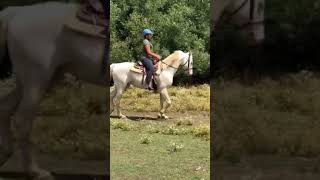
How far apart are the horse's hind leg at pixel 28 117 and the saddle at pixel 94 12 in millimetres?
560

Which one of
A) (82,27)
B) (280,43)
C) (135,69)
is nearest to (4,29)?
(82,27)

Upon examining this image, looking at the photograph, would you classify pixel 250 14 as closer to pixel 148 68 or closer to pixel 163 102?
pixel 148 68

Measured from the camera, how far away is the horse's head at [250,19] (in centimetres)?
423

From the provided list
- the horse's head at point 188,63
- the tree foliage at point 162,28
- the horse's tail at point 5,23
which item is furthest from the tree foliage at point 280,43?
the tree foliage at point 162,28

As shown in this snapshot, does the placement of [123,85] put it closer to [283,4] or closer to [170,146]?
[170,146]

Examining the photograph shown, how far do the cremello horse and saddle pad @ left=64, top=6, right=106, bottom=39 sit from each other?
2 cm

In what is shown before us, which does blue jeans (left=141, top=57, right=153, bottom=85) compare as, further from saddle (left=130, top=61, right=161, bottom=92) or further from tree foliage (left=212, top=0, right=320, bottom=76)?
tree foliage (left=212, top=0, right=320, bottom=76)

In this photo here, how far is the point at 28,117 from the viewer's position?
14.6 ft

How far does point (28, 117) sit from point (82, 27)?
0.79 m

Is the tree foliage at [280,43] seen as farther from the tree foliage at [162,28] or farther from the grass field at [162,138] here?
the tree foliage at [162,28]

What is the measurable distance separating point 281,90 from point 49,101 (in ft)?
5.59

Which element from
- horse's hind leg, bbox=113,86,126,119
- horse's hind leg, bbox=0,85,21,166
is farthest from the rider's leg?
horse's hind leg, bbox=0,85,21,166

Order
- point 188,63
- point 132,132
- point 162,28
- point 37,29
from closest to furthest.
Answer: point 37,29 → point 132,132 → point 188,63 → point 162,28

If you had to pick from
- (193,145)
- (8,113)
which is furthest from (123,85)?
(8,113)
